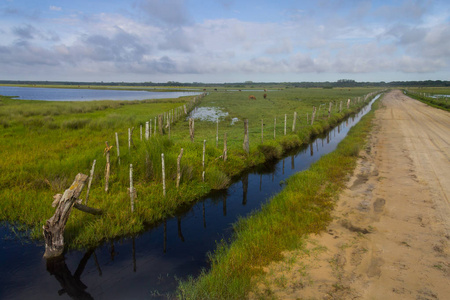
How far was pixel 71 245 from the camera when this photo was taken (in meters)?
7.14

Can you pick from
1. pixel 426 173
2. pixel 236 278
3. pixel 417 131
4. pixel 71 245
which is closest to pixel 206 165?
pixel 71 245

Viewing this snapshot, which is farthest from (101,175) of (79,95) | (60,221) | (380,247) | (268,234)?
(79,95)

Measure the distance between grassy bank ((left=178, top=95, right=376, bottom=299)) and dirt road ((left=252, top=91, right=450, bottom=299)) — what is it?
0.33m

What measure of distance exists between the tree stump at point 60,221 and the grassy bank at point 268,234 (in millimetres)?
3468

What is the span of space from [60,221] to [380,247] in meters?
8.25

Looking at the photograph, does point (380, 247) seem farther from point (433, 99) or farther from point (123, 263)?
point (433, 99)

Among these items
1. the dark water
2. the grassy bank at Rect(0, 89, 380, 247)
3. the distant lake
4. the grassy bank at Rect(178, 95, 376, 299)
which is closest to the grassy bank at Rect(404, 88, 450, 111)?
the grassy bank at Rect(0, 89, 380, 247)

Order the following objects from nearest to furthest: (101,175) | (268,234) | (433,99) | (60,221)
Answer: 1. (60,221)
2. (268,234)
3. (101,175)
4. (433,99)

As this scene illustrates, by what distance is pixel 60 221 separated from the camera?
21.1ft

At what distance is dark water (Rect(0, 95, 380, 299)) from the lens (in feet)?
19.7

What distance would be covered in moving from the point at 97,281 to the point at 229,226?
4.34 m

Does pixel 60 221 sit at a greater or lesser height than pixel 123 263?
greater

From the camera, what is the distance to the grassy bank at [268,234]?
5312 millimetres

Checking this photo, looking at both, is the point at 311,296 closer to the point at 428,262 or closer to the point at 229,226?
the point at 428,262
